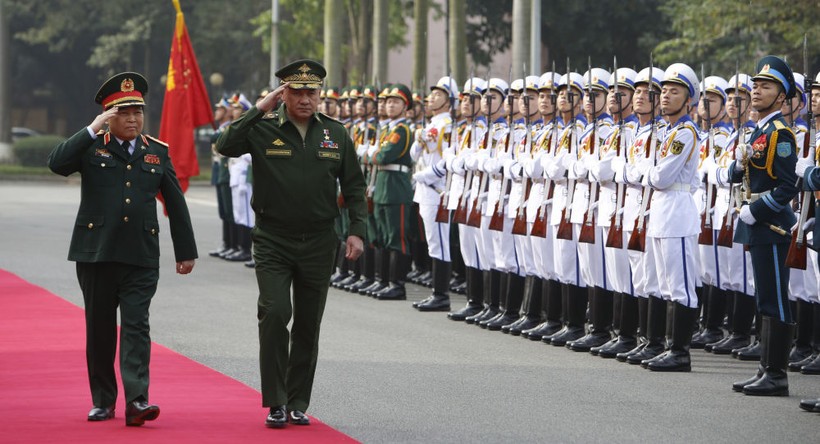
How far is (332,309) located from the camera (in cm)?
1511

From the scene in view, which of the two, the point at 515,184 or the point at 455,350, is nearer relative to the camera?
the point at 455,350

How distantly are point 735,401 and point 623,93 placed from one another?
3.09 metres

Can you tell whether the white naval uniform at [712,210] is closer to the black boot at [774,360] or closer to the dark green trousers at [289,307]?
the black boot at [774,360]

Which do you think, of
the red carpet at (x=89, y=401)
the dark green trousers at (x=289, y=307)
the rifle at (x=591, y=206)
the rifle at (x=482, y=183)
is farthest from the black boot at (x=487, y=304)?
the dark green trousers at (x=289, y=307)

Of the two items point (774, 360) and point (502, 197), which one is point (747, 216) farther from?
point (502, 197)

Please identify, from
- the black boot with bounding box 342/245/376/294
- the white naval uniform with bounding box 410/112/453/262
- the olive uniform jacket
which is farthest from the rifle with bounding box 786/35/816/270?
the black boot with bounding box 342/245/376/294

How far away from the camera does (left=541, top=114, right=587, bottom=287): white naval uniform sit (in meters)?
12.5

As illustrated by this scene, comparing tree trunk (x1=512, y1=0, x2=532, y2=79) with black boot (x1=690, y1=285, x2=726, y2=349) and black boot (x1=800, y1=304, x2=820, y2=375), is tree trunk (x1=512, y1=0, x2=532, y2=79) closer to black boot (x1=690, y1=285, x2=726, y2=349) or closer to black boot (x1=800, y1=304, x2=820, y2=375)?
black boot (x1=690, y1=285, x2=726, y2=349)

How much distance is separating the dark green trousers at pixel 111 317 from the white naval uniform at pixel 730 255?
531cm

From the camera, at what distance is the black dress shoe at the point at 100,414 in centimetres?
852

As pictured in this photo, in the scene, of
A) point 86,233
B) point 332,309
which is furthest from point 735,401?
point 332,309

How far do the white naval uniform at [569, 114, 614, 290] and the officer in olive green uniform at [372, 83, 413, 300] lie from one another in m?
3.74

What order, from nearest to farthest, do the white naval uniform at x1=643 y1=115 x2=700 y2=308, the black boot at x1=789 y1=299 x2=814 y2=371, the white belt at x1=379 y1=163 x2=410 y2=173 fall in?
1. the white naval uniform at x1=643 y1=115 x2=700 y2=308
2. the black boot at x1=789 y1=299 x2=814 y2=371
3. the white belt at x1=379 y1=163 x2=410 y2=173

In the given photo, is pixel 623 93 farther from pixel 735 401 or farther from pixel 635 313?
pixel 735 401
